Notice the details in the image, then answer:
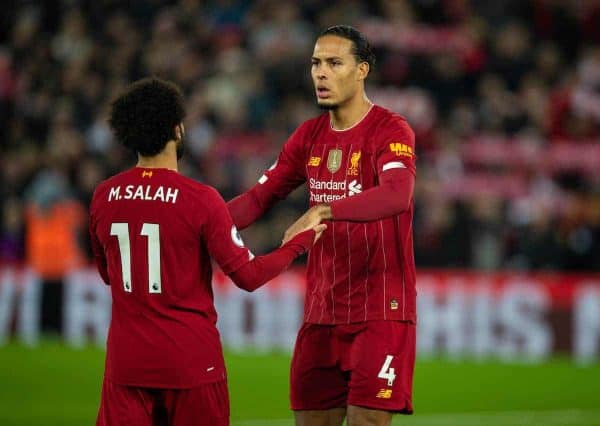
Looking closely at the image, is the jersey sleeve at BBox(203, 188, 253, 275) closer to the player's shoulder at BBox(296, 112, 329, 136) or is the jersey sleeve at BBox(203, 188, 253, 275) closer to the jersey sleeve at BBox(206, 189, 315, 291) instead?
the jersey sleeve at BBox(206, 189, 315, 291)

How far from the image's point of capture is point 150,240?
17.0ft

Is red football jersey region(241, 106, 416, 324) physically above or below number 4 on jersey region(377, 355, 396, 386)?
above

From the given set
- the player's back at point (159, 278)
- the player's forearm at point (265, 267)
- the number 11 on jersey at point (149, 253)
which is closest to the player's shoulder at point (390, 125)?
the player's forearm at point (265, 267)

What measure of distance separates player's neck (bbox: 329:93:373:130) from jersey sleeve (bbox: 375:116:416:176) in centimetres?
17

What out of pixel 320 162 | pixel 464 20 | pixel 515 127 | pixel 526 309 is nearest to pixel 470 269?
pixel 526 309

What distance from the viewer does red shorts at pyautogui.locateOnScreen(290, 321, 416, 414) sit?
5953mm

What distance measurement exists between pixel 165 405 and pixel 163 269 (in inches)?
22.1

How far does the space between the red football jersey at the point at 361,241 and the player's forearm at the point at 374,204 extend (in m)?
0.27

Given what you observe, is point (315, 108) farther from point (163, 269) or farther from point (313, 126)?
point (163, 269)

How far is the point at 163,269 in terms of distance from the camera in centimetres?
518

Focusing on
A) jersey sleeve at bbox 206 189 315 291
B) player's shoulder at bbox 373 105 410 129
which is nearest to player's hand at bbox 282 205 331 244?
jersey sleeve at bbox 206 189 315 291

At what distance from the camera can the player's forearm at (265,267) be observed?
17.4 feet

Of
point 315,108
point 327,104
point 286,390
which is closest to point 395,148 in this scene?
point 327,104

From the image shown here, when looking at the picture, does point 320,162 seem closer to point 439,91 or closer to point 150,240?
point 150,240
